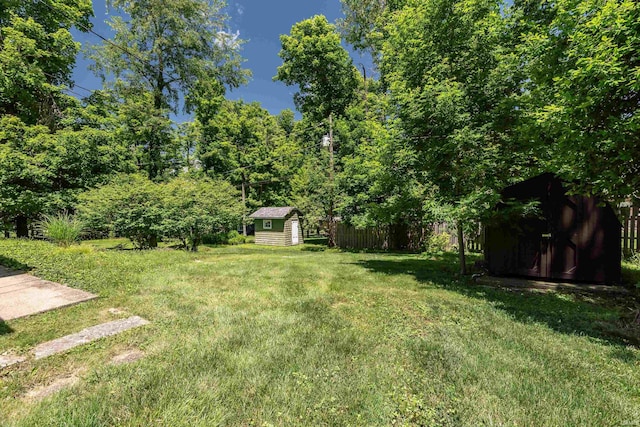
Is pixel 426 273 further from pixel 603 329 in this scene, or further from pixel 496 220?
pixel 603 329

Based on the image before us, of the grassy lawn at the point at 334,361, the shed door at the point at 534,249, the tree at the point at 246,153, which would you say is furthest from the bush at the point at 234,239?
the shed door at the point at 534,249

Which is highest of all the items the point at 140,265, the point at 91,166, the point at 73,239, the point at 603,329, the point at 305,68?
the point at 305,68

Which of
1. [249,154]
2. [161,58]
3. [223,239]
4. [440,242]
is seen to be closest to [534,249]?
[440,242]

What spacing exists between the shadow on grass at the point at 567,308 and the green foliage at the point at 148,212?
962 cm

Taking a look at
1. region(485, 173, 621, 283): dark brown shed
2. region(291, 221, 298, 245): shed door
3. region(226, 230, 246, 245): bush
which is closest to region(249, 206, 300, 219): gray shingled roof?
region(291, 221, 298, 245): shed door

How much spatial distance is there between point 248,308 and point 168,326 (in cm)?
110

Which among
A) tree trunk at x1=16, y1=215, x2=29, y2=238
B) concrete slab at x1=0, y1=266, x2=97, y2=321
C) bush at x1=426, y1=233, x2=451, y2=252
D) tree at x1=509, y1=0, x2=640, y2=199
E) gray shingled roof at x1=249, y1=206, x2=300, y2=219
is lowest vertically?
concrete slab at x1=0, y1=266, x2=97, y2=321

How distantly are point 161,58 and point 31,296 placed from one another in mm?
18618

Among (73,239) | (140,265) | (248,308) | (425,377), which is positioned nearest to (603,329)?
(425,377)

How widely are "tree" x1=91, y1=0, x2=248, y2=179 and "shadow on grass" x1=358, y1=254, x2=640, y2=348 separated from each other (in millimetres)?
19731

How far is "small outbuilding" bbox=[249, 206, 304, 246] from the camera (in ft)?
56.2

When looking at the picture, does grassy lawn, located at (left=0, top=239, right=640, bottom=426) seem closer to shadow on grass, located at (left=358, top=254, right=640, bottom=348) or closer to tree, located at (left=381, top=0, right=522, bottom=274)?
shadow on grass, located at (left=358, top=254, right=640, bottom=348)

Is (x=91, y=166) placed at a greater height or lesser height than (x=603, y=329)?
greater

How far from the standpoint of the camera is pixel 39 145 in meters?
12.6
